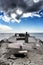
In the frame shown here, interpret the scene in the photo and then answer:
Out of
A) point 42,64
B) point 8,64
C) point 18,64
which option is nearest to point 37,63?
point 42,64

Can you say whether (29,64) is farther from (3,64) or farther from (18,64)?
(3,64)

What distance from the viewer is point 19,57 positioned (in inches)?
247

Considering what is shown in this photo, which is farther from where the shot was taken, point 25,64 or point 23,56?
point 23,56

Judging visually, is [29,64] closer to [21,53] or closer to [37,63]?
[37,63]

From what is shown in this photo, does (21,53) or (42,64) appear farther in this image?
(21,53)

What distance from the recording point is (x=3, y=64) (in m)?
5.19

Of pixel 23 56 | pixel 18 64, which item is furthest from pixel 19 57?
pixel 18 64

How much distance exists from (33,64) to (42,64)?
0.37 m

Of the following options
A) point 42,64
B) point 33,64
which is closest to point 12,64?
point 33,64

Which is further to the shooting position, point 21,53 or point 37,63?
point 21,53

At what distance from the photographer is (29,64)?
5250 millimetres

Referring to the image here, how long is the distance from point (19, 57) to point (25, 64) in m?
1.10

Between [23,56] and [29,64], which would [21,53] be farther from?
[29,64]

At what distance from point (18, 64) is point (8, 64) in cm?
40
